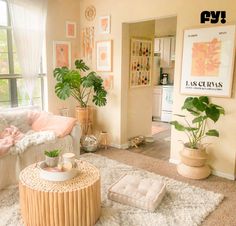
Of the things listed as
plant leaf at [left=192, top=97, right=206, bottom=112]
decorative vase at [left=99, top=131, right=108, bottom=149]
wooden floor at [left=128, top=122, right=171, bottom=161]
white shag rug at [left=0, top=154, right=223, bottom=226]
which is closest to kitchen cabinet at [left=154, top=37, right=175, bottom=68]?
wooden floor at [left=128, top=122, right=171, bottom=161]

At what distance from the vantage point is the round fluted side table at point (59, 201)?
1919 millimetres

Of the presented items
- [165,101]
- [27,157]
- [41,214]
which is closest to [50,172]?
[41,214]

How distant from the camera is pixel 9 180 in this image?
280 cm

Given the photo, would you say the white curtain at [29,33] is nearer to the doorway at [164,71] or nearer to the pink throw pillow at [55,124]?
the pink throw pillow at [55,124]

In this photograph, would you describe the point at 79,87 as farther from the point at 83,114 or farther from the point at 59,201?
the point at 59,201

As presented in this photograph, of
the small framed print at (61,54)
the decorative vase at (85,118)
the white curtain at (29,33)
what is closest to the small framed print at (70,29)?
the small framed print at (61,54)

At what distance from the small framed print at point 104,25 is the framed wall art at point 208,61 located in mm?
1356

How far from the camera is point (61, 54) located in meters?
4.16

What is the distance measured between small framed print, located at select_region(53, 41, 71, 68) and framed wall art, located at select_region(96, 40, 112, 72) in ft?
1.68

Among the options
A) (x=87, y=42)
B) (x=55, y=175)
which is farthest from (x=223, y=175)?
(x=87, y=42)

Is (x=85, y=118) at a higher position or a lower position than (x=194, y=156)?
higher

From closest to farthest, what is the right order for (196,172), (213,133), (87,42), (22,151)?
(22,151) < (213,133) < (196,172) < (87,42)

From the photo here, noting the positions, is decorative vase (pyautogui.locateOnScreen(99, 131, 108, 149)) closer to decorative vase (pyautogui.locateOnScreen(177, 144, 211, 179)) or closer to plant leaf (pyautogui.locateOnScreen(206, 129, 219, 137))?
decorative vase (pyautogui.locateOnScreen(177, 144, 211, 179))

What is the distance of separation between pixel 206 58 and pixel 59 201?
2.38m
